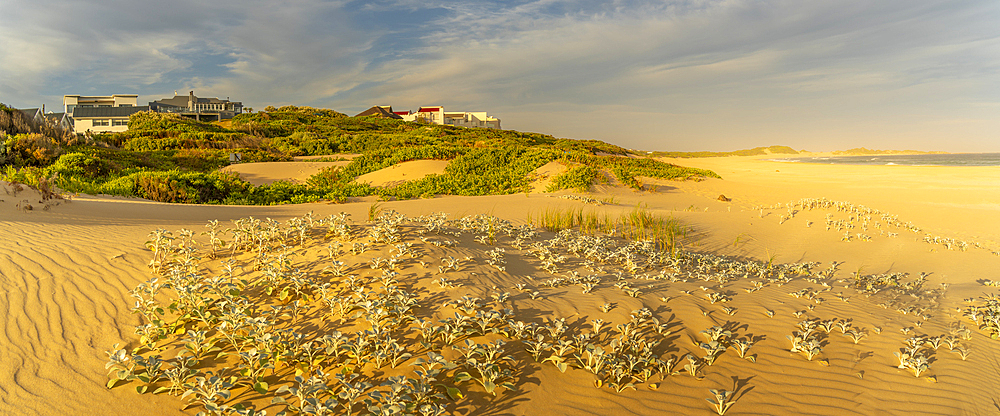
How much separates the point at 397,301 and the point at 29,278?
3.36 meters

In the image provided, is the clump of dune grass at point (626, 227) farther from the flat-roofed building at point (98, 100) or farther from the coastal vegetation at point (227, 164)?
the flat-roofed building at point (98, 100)

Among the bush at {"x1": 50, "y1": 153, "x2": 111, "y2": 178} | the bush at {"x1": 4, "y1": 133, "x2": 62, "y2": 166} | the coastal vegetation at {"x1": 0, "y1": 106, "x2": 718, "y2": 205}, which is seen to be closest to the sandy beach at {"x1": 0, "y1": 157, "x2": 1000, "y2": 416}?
the coastal vegetation at {"x1": 0, "y1": 106, "x2": 718, "y2": 205}

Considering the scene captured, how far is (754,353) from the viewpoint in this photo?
11.7 ft

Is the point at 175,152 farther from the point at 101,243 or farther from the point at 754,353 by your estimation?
the point at 754,353

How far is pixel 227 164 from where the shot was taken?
2031 centimetres

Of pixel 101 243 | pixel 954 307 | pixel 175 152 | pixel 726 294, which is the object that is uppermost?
pixel 175 152

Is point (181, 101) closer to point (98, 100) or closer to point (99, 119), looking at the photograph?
point (98, 100)

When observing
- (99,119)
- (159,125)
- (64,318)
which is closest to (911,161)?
(64,318)

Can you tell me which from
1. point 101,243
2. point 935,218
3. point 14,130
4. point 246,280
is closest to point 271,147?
point 14,130

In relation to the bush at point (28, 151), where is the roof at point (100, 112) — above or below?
above

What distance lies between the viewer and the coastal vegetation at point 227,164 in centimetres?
1125

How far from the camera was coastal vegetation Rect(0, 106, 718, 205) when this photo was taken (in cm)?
1125

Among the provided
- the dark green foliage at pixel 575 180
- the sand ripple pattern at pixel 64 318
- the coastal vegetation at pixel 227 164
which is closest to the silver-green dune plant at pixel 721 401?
the sand ripple pattern at pixel 64 318

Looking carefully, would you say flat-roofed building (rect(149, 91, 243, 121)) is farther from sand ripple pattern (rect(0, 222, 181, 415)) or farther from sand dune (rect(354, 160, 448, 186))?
sand ripple pattern (rect(0, 222, 181, 415))
